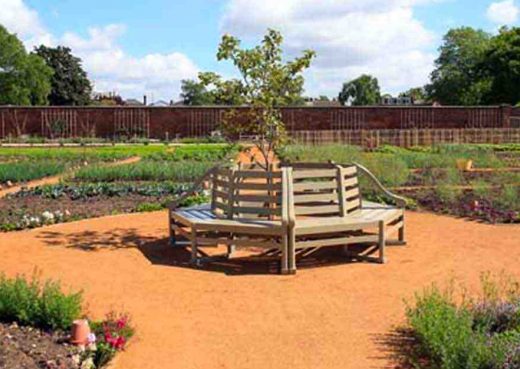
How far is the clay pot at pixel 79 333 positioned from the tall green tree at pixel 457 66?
64553 mm

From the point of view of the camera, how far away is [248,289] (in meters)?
6.32

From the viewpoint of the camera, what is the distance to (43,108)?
40594 mm

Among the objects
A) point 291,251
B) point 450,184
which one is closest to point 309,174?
point 291,251

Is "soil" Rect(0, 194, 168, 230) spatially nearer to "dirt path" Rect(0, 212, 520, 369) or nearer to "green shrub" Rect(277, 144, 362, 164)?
"dirt path" Rect(0, 212, 520, 369)

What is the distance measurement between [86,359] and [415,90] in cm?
10956

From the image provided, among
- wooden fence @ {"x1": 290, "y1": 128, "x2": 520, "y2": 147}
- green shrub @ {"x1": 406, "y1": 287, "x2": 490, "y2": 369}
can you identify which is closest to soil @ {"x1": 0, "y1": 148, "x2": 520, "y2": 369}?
green shrub @ {"x1": 406, "y1": 287, "x2": 490, "y2": 369}

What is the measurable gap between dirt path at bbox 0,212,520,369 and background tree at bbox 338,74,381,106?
296 ft

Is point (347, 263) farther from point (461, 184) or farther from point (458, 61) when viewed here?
point (458, 61)

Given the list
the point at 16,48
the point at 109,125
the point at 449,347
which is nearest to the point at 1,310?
the point at 449,347

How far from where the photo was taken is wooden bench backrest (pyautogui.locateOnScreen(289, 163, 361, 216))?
295 inches

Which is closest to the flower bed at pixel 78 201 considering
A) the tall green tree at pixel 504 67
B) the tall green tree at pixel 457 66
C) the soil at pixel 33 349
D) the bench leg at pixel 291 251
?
the bench leg at pixel 291 251

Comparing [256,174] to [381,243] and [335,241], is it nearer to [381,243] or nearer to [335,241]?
[335,241]

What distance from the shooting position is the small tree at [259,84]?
28.3 ft

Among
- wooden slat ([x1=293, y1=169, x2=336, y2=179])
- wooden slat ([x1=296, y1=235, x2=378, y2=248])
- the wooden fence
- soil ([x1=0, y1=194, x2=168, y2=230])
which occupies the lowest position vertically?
wooden slat ([x1=296, y1=235, x2=378, y2=248])
